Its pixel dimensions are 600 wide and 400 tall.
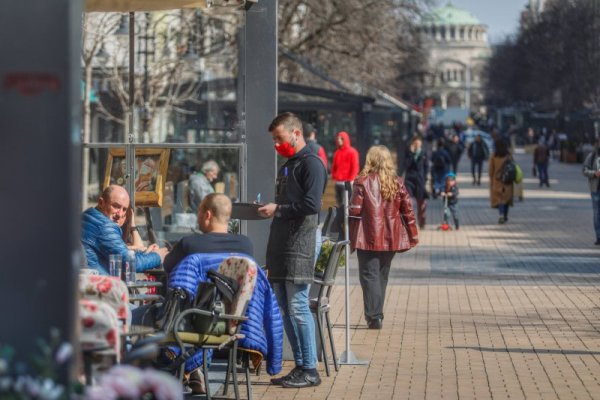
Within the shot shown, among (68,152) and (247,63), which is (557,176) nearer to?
(247,63)

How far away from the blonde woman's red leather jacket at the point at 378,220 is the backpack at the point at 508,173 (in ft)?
51.8

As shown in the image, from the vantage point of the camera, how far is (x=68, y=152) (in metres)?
4.22

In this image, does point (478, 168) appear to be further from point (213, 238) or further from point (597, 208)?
point (213, 238)

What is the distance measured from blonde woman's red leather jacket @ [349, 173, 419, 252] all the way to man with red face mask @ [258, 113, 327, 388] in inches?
124

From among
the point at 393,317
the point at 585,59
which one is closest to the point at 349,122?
the point at 393,317

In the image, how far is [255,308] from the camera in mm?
8555

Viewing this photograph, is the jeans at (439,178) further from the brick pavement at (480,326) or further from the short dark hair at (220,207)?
the short dark hair at (220,207)

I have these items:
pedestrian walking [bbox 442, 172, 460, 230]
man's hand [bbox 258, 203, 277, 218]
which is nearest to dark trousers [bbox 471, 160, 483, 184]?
pedestrian walking [bbox 442, 172, 460, 230]

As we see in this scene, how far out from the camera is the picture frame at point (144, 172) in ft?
38.8

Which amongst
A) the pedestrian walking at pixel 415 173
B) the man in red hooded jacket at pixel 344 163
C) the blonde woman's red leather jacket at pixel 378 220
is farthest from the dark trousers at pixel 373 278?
the pedestrian walking at pixel 415 173

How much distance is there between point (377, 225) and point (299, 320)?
11.0 ft

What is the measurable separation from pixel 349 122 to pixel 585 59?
4209 centimetres

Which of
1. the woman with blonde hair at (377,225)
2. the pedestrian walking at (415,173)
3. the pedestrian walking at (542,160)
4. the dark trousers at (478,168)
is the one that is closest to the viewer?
the woman with blonde hair at (377,225)

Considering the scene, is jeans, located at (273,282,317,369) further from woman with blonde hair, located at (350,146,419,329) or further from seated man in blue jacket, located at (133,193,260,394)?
woman with blonde hair, located at (350,146,419,329)
